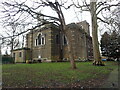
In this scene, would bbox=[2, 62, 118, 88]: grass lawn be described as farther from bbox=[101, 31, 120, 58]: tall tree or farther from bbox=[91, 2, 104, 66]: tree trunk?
bbox=[101, 31, 120, 58]: tall tree

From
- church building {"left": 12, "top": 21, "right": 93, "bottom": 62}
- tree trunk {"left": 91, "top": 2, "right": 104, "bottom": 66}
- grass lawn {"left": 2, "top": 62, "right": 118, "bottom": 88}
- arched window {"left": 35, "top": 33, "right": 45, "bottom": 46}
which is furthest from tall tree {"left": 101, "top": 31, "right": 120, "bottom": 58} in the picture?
grass lawn {"left": 2, "top": 62, "right": 118, "bottom": 88}

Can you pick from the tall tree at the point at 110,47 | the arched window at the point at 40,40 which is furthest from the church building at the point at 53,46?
the tall tree at the point at 110,47

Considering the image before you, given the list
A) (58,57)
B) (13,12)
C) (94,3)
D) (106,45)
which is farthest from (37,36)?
(13,12)

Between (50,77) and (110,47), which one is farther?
(110,47)

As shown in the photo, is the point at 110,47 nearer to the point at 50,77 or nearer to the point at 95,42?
the point at 95,42

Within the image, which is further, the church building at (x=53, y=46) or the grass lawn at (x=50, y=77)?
the church building at (x=53, y=46)

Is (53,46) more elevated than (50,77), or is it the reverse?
(53,46)

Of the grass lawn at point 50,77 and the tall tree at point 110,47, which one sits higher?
the tall tree at point 110,47

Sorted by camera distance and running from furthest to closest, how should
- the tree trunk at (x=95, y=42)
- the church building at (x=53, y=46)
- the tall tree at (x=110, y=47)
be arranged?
the church building at (x=53, y=46), the tall tree at (x=110, y=47), the tree trunk at (x=95, y=42)

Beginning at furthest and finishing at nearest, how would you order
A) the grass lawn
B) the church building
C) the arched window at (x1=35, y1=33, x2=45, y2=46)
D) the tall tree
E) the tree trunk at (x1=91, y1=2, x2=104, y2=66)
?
the arched window at (x1=35, y1=33, x2=45, y2=46), the church building, the tall tree, the tree trunk at (x1=91, y1=2, x2=104, y2=66), the grass lawn

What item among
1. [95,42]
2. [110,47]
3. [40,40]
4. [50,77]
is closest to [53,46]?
[40,40]

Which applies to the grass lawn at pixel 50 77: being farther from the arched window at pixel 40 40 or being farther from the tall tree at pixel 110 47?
the arched window at pixel 40 40

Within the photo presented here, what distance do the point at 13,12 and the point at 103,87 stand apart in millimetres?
9115

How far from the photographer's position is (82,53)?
113ft
